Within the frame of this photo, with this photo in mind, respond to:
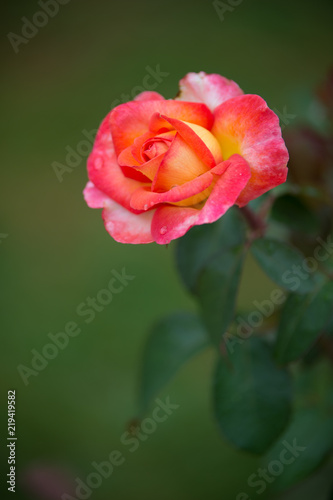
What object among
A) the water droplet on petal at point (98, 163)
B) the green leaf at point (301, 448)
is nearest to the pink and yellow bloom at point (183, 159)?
the water droplet on petal at point (98, 163)

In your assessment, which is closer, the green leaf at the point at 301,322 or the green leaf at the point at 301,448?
the green leaf at the point at 301,322

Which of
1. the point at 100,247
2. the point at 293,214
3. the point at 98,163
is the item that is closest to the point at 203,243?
the point at 293,214

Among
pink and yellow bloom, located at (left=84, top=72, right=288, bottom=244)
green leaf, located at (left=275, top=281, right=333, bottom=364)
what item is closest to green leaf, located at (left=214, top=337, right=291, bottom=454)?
green leaf, located at (left=275, top=281, right=333, bottom=364)

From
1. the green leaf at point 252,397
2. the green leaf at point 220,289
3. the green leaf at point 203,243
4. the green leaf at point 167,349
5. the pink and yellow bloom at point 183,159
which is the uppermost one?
the pink and yellow bloom at point 183,159

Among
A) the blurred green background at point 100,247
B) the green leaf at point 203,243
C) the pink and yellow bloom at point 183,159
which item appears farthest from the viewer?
the blurred green background at point 100,247

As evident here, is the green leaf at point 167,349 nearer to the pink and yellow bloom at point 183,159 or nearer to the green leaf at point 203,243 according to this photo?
the green leaf at point 203,243

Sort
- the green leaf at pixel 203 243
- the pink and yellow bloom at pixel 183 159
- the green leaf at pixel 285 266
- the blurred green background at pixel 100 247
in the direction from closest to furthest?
the pink and yellow bloom at pixel 183 159 → the green leaf at pixel 285 266 → the green leaf at pixel 203 243 → the blurred green background at pixel 100 247
